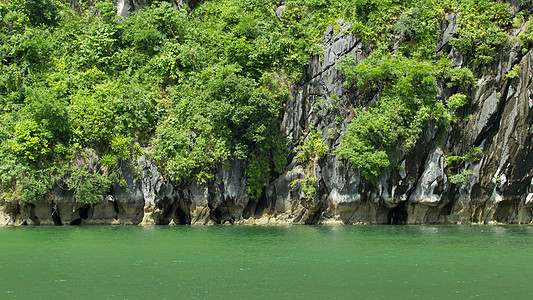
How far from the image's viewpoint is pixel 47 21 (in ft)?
134

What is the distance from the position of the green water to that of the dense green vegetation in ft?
20.2

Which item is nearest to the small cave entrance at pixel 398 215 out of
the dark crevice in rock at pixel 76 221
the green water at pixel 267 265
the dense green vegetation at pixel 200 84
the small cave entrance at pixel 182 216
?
the dense green vegetation at pixel 200 84

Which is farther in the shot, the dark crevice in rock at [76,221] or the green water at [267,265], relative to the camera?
the dark crevice in rock at [76,221]

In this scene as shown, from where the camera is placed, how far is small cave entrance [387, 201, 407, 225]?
3488cm

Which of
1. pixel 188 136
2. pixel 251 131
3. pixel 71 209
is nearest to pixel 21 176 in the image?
pixel 71 209

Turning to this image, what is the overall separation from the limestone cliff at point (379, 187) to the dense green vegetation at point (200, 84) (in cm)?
95

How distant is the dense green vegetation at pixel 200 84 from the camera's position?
32.8 m

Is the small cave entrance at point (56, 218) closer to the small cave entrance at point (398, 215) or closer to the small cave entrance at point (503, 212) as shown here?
the small cave entrance at point (398, 215)

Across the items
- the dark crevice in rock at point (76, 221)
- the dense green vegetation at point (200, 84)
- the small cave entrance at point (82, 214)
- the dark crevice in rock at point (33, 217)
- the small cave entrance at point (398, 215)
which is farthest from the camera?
the small cave entrance at point (398, 215)

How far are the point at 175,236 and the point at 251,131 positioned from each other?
9.23 m

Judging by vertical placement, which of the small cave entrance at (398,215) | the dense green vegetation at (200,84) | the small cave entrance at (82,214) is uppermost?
the dense green vegetation at (200,84)

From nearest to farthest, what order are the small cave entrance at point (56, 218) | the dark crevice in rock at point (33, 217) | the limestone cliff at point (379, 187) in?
the limestone cliff at point (379, 187)
the dark crevice in rock at point (33, 217)
the small cave entrance at point (56, 218)

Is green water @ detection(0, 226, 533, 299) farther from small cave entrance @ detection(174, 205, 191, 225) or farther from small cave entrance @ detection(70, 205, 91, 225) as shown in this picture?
small cave entrance @ detection(174, 205, 191, 225)

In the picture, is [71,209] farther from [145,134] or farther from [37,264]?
[37,264]
